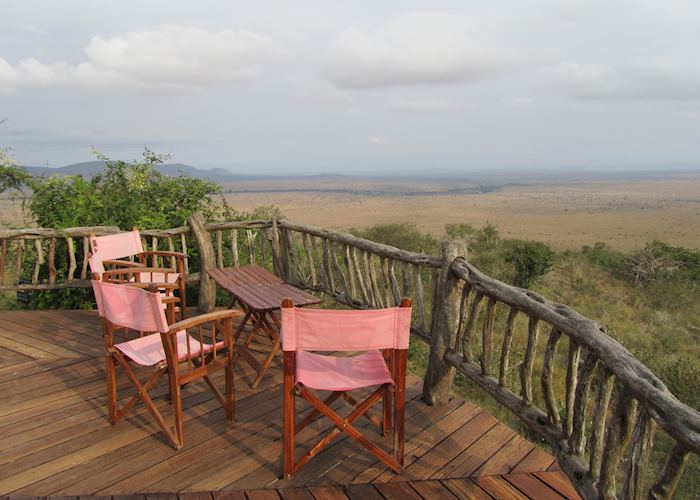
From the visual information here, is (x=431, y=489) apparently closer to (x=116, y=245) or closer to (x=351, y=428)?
(x=351, y=428)

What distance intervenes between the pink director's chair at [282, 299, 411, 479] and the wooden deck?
0.18 metres

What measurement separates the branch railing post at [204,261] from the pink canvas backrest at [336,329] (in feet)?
10.5

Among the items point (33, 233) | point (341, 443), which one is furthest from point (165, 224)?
point (341, 443)

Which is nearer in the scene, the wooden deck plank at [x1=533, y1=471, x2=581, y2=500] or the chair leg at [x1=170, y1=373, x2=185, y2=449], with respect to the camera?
the wooden deck plank at [x1=533, y1=471, x2=581, y2=500]

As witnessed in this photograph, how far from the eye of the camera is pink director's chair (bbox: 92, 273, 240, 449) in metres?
2.64

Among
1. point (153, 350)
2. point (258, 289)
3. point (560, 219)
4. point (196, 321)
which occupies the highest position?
point (196, 321)

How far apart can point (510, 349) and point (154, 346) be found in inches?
103

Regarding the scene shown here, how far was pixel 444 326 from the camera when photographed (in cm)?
340

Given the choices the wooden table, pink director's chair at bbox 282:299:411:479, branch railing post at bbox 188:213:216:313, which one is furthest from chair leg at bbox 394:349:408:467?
branch railing post at bbox 188:213:216:313

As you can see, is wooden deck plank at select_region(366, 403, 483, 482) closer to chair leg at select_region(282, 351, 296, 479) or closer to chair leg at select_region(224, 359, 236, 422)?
chair leg at select_region(282, 351, 296, 479)

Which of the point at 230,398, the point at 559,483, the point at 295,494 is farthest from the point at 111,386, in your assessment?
the point at 559,483

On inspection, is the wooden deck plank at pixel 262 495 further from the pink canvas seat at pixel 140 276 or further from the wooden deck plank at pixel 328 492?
the pink canvas seat at pixel 140 276

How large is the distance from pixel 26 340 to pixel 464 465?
4017 mm

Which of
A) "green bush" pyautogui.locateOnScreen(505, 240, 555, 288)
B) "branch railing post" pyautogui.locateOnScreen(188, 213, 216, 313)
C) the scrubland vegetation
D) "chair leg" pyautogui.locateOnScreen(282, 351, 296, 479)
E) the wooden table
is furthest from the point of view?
"green bush" pyautogui.locateOnScreen(505, 240, 555, 288)
